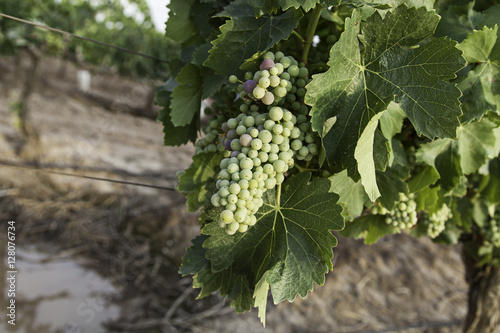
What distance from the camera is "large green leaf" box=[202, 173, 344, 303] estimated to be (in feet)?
2.10

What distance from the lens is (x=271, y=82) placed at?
62 centimetres

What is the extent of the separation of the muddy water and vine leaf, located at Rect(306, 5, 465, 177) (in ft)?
10.4

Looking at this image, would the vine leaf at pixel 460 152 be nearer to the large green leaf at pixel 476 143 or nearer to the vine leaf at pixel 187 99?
the large green leaf at pixel 476 143

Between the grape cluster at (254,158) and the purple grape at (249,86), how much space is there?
0.04m

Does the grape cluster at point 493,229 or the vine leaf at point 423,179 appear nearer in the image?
the vine leaf at point 423,179

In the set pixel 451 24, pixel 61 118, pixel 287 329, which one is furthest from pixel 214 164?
pixel 61 118

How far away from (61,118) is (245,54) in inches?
296

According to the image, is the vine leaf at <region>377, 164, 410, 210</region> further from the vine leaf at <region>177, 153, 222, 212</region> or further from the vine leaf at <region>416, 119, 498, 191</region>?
the vine leaf at <region>177, 153, 222, 212</region>

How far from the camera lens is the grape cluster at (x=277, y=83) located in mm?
624

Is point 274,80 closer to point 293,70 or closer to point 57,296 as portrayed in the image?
point 293,70

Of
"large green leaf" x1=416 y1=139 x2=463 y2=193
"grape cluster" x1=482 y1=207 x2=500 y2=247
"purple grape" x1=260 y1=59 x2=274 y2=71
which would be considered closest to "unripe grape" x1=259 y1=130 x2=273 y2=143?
"purple grape" x1=260 y1=59 x2=274 y2=71

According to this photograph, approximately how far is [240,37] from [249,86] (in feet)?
0.38

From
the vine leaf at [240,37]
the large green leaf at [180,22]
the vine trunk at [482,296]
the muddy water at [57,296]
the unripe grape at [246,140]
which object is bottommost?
the muddy water at [57,296]

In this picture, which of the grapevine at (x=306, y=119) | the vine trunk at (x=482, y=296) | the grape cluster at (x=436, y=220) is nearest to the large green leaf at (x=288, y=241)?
the grapevine at (x=306, y=119)
